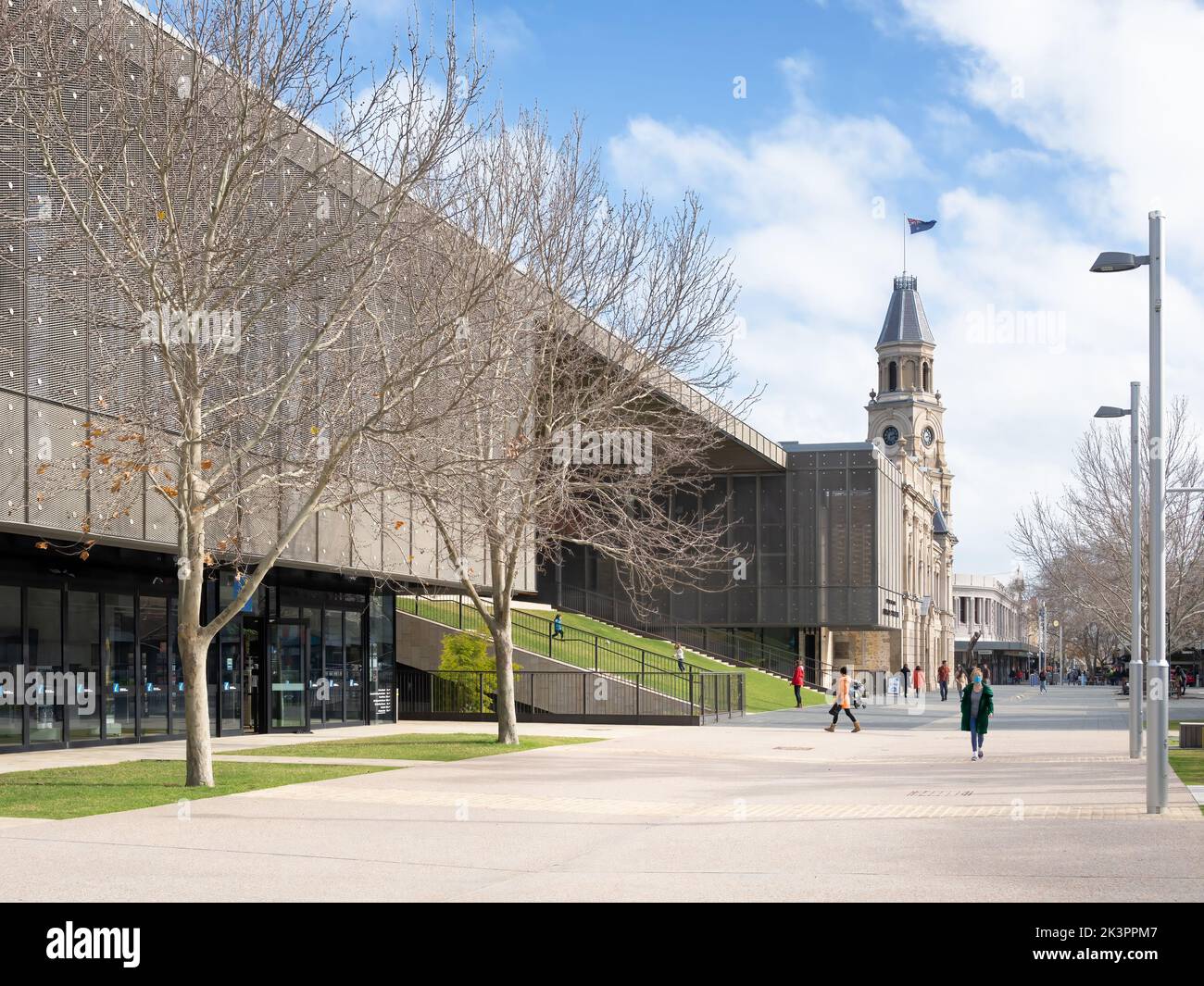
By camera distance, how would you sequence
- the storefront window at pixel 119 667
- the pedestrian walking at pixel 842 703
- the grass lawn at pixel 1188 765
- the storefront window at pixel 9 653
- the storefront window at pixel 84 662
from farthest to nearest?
1. the pedestrian walking at pixel 842 703
2. the storefront window at pixel 119 667
3. the storefront window at pixel 84 662
4. the storefront window at pixel 9 653
5. the grass lawn at pixel 1188 765

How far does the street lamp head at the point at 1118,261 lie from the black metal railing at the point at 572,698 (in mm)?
17693


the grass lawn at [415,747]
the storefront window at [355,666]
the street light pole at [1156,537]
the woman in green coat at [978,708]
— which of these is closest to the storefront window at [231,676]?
the grass lawn at [415,747]

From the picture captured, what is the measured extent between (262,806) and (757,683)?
109 ft

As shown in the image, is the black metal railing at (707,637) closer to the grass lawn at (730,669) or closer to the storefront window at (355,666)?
the grass lawn at (730,669)

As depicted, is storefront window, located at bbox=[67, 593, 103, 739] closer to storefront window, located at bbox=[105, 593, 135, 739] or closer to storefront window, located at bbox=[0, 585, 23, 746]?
storefront window, located at bbox=[105, 593, 135, 739]

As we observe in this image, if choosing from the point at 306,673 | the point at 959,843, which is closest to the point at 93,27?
the point at 959,843

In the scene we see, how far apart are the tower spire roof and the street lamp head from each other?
10778cm

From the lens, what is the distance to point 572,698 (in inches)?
1308

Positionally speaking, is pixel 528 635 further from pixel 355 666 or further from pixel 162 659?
Result: pixel 162 659

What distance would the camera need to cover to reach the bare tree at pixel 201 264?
16.0 metres

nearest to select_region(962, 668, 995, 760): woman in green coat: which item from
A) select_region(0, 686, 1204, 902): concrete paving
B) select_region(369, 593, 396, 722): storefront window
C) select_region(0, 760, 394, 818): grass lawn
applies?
select_region(0, 686, 1204, 902): concrete paving

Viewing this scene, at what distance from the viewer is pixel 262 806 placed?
48.7 feet

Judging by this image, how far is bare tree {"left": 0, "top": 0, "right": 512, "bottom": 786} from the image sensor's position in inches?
629

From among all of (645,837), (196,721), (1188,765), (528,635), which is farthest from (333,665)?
(645,837)
